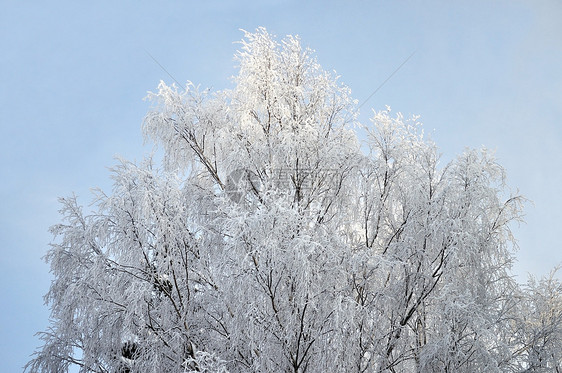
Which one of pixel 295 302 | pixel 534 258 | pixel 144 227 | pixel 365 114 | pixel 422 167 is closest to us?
pixel 295 302

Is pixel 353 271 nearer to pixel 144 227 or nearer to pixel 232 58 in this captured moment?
pixel 144 227

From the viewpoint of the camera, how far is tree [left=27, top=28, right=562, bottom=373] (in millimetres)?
5156

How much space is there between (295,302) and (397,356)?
2160 mm

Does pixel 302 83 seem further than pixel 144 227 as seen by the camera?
Yes

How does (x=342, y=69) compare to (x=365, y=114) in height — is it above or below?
above

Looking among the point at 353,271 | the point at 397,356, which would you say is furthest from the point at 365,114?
the point at 397,356

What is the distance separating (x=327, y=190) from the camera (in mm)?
7320

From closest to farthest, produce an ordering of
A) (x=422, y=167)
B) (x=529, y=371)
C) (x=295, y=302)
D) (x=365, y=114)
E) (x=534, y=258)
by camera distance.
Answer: (x=295, y=302), (x=529, y=371), (x=422, y=167), (x=365, y=114), (x=534, y=258)

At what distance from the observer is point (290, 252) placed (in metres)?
4.80

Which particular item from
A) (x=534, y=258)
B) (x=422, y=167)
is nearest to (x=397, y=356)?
(x=422, y=167)

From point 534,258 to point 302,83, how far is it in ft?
14.7

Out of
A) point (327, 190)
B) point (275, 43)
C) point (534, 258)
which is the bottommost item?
point (534, 258)

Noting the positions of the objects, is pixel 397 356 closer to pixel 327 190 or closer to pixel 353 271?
pixel 353 271

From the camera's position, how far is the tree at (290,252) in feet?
16.9
